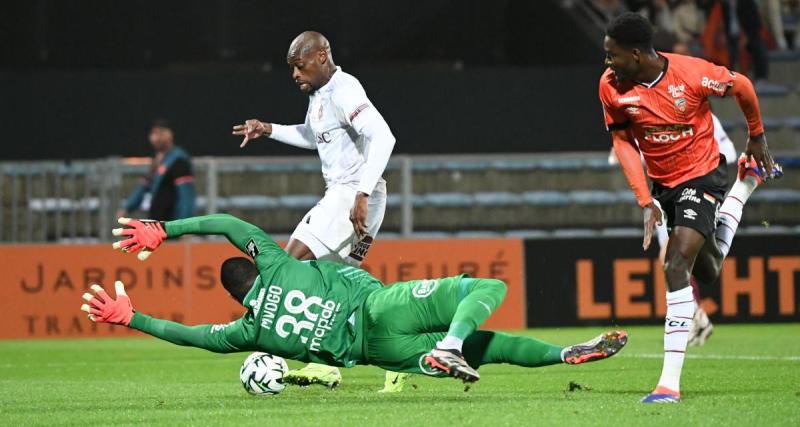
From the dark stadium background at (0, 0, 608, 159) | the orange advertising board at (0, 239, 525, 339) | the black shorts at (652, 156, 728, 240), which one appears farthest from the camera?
the dark stadium background at (0, 0, 608, 159)

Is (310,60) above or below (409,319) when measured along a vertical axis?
above

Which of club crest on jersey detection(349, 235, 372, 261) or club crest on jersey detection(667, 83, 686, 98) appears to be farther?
club crest on jersey detection(349, 235, 372, 261)

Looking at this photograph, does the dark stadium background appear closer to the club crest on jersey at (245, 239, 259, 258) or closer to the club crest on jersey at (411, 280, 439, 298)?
the club crest on jersey at (245, 239, 259, 258)

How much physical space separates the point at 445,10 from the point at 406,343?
11566 millimetres

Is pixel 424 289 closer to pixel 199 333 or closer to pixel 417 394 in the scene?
pixel 417 394

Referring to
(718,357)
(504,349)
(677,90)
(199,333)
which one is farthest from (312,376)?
(718,357)

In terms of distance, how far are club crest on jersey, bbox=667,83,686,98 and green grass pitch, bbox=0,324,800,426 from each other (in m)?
1.69

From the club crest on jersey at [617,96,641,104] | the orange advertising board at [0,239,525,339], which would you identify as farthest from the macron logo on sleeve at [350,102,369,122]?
the orange advertising board at [0,239,525,339]

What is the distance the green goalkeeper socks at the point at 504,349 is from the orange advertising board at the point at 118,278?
7976 millimetres

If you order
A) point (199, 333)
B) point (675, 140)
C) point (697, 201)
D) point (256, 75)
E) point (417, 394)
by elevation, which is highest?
point (256, 75)

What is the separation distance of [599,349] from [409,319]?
101 cm

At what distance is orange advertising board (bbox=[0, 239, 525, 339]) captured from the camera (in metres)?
16.2

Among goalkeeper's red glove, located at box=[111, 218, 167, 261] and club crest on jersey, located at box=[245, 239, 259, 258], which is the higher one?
goalkeeper's red glove, located at box=[111, 218, 167, 261]

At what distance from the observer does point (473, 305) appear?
7.74 meters
